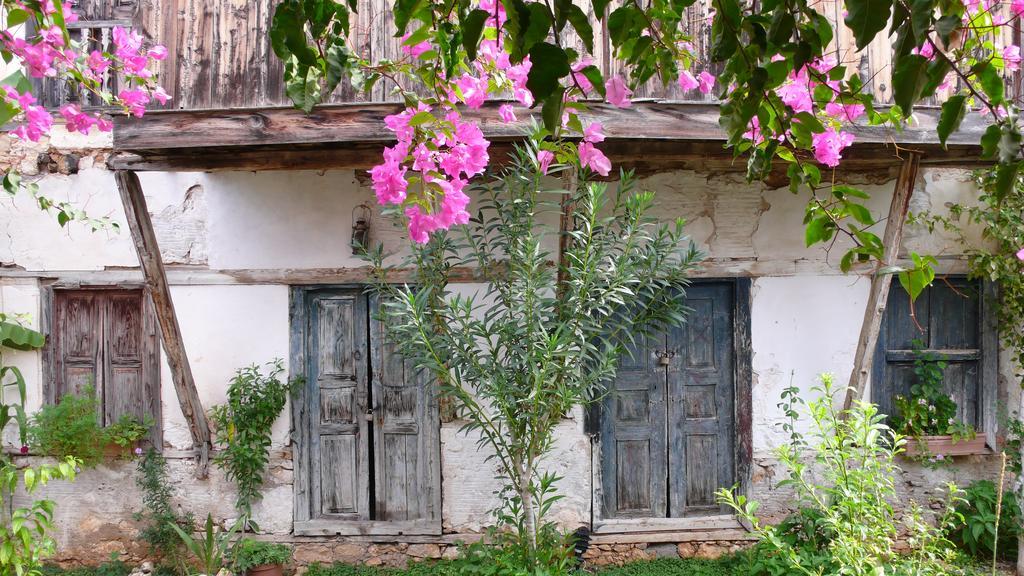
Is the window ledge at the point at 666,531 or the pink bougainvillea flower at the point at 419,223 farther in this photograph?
the window ledge at the point at 666,531

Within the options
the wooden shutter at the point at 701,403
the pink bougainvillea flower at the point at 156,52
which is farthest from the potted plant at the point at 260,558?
the pink bougainvillea flower at the point at 156,52

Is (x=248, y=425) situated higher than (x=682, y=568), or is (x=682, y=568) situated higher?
(x=248, y=425)

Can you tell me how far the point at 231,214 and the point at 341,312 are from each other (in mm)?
989

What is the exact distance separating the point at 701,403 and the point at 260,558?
308 cm

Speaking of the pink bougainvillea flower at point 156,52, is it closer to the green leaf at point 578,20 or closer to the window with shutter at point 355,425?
the window with shutter at point 355,425

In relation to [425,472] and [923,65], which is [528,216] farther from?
[923,65]

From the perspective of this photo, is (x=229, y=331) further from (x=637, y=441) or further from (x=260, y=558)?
(x=637, y=441)

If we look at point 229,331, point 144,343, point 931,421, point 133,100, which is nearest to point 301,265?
point 229,331

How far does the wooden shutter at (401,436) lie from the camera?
4.71m

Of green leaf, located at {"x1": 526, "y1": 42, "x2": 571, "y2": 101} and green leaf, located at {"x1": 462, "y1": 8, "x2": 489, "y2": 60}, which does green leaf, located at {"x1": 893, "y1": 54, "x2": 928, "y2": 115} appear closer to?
green leaf, located at {"x1": 526, "y1": 42, "x2": 571, "y2": 101}

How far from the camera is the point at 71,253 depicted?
476 cm

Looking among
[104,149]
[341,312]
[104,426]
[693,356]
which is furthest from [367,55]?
[104,426]

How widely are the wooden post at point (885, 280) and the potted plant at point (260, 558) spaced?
3.71 meters

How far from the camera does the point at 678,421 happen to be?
4.78 meters
